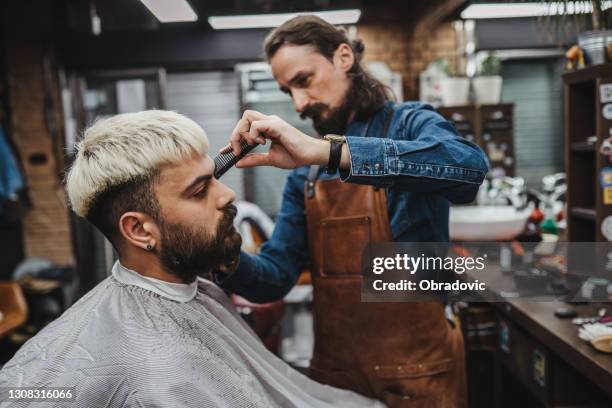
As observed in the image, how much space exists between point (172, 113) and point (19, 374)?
75 centimetres

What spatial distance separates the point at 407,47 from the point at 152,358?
5911mm

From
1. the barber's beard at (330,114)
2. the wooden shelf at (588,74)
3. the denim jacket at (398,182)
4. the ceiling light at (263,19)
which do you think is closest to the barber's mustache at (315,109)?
the barber's beard at (330,114)

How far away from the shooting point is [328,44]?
165 cm

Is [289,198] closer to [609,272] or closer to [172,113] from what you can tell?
[172,113]

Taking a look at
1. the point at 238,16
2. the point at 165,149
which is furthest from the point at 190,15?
the point at 165,149

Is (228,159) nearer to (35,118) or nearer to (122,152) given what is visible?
(122,152)

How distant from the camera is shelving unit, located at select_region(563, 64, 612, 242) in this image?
87.4 inches

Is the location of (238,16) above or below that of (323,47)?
above

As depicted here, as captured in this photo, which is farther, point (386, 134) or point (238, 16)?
point (238, 16)

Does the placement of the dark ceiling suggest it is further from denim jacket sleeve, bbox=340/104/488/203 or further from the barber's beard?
denim jacket sleeve, bbox=340/104/488/203

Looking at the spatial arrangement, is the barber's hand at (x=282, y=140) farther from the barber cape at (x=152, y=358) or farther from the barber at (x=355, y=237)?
the barber cape at (x=152, y=358)

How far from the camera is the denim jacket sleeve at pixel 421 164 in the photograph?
4.07ft

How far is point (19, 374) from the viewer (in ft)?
3.87

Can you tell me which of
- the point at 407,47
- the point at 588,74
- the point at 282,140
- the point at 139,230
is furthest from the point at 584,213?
the point at 407,47
